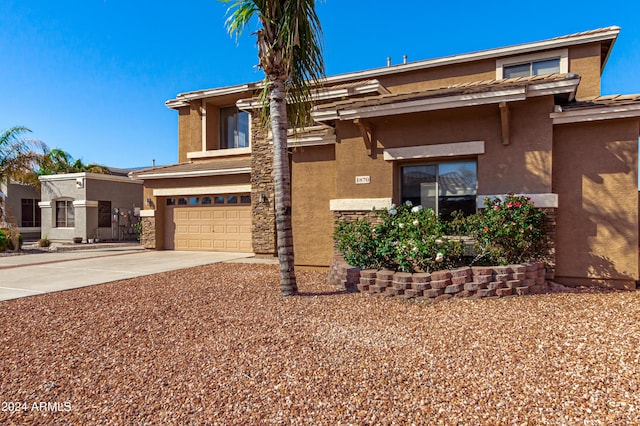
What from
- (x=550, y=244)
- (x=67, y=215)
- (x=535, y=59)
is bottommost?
(x=550, y=244)

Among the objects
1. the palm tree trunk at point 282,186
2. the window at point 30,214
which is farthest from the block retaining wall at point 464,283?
the window at point 30,214

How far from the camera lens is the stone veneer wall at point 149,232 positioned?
17.2m

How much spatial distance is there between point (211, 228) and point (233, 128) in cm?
486

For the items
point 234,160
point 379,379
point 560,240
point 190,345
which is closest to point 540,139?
point 560,240

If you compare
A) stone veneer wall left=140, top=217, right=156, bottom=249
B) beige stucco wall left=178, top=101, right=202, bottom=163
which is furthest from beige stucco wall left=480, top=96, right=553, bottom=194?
stone veneer wall left=140, top=217, right=156, bottom=249

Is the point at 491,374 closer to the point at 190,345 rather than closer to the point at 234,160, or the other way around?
the point at 190,345

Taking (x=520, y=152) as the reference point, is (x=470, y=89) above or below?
above

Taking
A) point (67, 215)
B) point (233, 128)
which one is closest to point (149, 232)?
point (233, 128)

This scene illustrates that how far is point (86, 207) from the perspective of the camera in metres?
22.2

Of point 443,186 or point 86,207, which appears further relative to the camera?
point 86,207

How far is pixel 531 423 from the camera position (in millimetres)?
3018

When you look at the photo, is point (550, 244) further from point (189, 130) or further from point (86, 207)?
point (86, 207)

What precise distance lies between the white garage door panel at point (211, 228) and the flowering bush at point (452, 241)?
854cm

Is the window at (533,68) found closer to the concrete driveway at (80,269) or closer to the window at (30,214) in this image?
the concrete driveway at (80,269)
